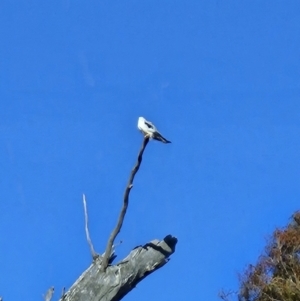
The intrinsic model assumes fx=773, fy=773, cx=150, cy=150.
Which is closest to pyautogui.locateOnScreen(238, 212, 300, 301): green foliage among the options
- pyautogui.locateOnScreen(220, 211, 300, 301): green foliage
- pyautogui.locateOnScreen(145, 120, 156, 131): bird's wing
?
pyautogui.locateOnScreen(220, 211, 300, 301): green foliage

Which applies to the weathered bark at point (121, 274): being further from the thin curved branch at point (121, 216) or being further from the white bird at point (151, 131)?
the white bird at point (151, 131)

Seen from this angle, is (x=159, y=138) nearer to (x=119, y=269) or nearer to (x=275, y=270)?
(x=119, y=269)

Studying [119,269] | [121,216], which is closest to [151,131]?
[121,216]

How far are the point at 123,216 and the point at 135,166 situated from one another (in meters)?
0.38

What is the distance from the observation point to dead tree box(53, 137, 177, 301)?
216 inches

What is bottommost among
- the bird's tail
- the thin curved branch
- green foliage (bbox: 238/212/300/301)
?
the thin curved branch

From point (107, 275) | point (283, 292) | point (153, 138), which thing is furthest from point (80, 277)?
point (283, 292)

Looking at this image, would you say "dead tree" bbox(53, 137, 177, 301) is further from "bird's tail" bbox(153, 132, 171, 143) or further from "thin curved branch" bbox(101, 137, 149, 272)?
"bird's tail" bbox(153, 132, 171, 143)

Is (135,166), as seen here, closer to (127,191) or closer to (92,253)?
(127,191)

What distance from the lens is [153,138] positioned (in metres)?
6.46

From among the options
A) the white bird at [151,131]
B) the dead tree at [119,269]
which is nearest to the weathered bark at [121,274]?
the dead tree at [119,269]

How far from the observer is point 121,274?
557 cm

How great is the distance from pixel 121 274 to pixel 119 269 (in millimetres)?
47

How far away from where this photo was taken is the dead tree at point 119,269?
216 inches
